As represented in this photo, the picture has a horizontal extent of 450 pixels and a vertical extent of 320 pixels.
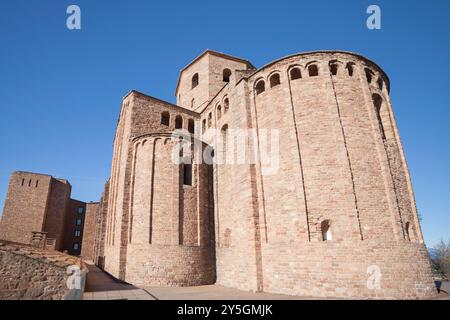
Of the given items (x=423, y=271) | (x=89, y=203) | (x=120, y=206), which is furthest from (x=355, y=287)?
(x=89, y=203)

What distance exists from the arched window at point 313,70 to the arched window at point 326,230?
23.6ft

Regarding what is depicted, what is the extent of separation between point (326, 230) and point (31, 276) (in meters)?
11.2

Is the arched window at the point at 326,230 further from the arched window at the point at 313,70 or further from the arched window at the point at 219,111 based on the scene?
the arched window at the point at 219,111

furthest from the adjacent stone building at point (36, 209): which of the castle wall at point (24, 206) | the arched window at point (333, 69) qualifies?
the arched window at point (333, 69)

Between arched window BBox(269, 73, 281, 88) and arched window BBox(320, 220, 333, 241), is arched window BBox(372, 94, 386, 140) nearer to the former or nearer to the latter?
arched window BBox(269, 73, 281, 88)

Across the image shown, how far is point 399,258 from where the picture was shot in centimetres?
944

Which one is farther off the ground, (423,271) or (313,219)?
(313,219)

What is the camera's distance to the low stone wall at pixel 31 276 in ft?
31.5

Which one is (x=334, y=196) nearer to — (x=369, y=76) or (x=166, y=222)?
(x=369, y=76)

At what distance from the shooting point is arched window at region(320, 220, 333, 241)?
10222mm

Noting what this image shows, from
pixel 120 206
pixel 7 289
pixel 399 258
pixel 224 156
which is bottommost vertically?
pixel 7 289

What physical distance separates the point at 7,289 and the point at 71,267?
219 cm
